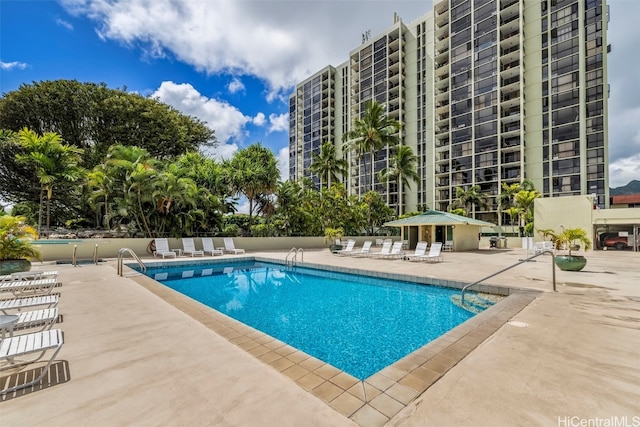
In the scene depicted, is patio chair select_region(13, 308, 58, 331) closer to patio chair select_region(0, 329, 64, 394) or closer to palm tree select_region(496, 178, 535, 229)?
patio chair select_region(0, 329, 64, 394)

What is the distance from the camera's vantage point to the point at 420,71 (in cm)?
4803

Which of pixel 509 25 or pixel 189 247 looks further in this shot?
pixel 509 25

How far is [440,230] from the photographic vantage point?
64.7ft

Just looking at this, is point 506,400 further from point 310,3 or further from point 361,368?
point 310,3

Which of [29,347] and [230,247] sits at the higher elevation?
Result: [29,347]

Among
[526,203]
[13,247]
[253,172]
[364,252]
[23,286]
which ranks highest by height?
[253,172]

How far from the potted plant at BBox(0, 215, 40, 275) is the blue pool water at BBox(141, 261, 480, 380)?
378 cm

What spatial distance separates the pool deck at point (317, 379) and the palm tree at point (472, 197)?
118ft

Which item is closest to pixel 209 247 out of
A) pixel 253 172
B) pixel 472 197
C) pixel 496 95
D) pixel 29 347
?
pixel 253 172

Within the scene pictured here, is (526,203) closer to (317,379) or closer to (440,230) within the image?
(440,230)

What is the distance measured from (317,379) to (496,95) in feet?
151

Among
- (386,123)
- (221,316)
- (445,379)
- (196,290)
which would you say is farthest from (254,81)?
(445,379)

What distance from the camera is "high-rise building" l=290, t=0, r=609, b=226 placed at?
33562mm

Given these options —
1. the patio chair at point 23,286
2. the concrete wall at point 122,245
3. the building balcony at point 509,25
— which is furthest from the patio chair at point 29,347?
the building balcony at point 509,25
